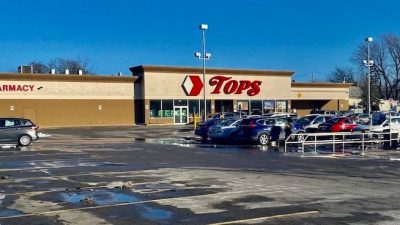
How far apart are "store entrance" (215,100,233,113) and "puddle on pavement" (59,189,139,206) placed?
5421cm

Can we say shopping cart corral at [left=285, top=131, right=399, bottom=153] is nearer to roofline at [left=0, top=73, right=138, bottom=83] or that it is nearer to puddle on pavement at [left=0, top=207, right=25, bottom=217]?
puddle on pavement at [left=0, top=207, right=25, bottom=217]

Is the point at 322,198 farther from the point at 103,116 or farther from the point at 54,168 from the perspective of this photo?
the point at 103,116

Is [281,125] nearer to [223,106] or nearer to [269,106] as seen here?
[223,106]

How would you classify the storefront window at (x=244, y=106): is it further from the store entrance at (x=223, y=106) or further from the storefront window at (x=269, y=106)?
the storefront window at (x=269, y=106)

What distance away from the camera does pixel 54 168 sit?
693 inches

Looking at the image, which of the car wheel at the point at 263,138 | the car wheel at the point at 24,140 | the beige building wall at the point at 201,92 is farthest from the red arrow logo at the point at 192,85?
the car wheel at the point at 24,140

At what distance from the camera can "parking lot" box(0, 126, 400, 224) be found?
920cm

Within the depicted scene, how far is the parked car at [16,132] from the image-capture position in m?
29.1

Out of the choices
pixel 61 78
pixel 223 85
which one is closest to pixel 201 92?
pixel 223 85

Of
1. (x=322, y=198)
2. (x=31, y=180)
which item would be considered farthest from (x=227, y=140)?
(x=322, y=198)

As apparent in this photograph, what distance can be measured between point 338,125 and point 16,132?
17326mm

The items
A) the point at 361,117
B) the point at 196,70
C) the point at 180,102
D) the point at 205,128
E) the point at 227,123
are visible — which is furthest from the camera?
the point at 196,70

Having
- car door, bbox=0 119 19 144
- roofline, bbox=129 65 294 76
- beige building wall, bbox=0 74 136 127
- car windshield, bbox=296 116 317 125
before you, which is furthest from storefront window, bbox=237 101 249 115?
car door, bbox=0 119 19 144

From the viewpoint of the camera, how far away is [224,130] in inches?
1296
